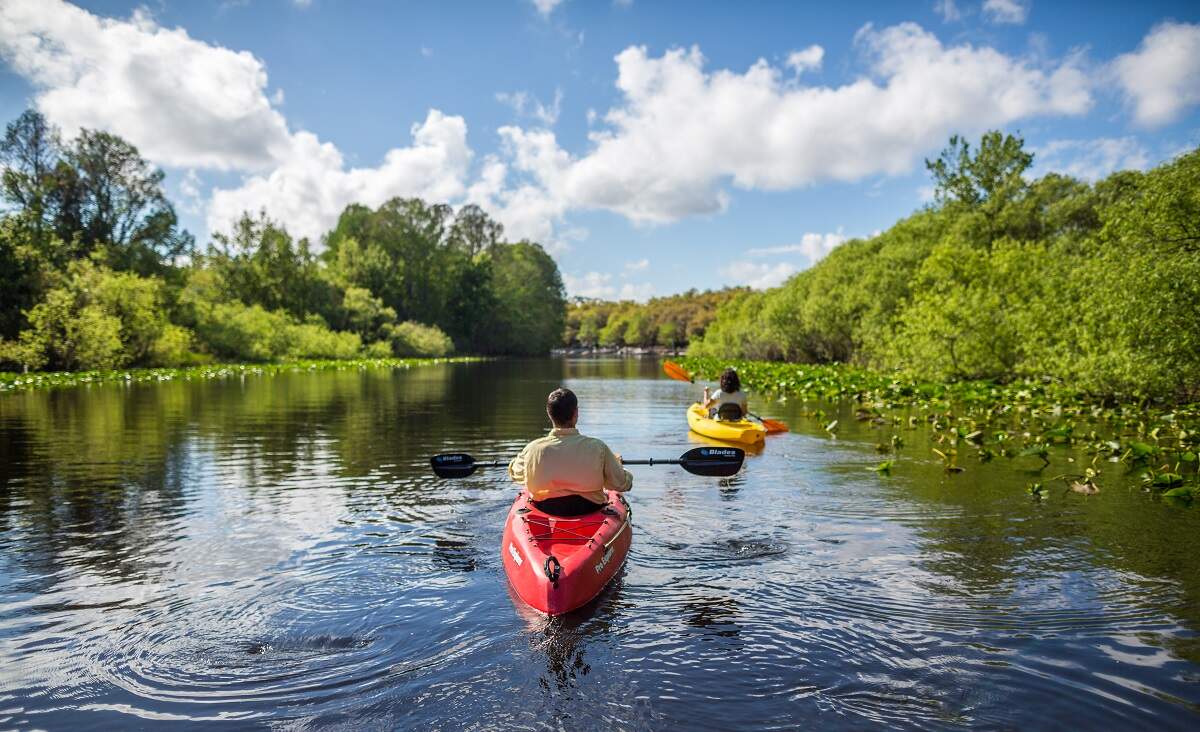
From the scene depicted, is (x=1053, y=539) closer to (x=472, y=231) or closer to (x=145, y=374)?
(x=145, y=374)

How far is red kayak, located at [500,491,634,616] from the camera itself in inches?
229

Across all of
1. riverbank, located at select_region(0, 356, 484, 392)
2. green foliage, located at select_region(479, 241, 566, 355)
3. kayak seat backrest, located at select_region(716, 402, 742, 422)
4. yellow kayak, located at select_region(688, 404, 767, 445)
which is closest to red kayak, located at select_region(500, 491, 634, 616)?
yellow kayak, located at select_region(688, 404, 767, 445)

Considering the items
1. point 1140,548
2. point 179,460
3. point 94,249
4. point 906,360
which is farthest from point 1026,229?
point 94,249

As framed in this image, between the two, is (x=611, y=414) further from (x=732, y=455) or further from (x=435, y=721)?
(x=435, y=721)

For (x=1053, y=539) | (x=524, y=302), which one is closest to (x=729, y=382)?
(x=1053, y=539)

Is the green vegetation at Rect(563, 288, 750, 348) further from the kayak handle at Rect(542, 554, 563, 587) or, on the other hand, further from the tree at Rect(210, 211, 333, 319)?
the kayak handle at Rect(542, 554, 563, 587)

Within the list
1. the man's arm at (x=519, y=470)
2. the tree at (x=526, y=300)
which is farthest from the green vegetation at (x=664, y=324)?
the man's arm at (x=519, y=470)

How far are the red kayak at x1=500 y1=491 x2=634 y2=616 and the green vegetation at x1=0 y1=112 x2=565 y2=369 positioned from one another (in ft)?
135

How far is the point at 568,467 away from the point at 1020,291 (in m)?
29.5

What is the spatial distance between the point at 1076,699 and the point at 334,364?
192 feet

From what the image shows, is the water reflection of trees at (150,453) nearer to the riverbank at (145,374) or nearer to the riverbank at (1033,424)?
the riverbank at (145,374)

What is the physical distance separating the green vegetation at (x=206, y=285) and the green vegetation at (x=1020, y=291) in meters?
39.6

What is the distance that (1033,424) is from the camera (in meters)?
18.1

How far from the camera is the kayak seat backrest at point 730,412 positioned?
49.8 ft
